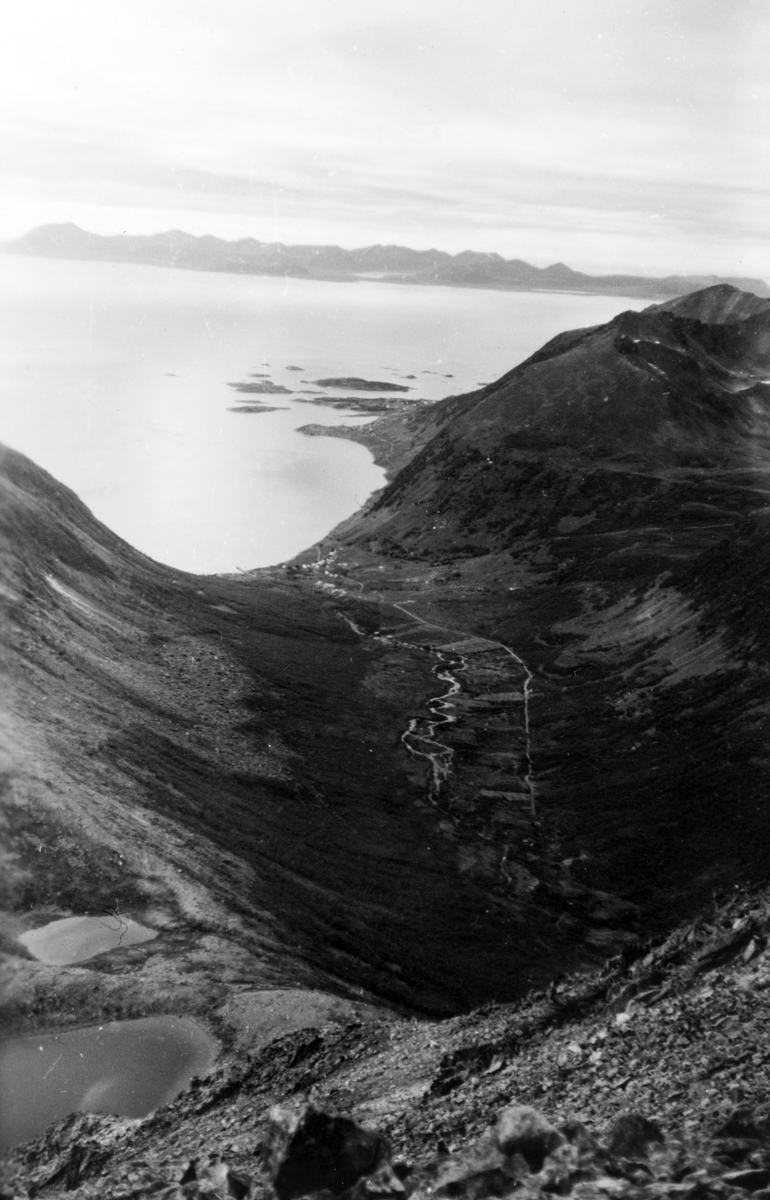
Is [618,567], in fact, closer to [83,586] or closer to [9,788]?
[83,586]

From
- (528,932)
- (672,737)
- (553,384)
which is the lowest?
(528,932)

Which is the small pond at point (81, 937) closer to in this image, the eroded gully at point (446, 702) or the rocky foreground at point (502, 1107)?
the rocky foreground at point (502, 1107)

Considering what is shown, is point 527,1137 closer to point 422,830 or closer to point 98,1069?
point 98,1069

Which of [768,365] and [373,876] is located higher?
[768,365]

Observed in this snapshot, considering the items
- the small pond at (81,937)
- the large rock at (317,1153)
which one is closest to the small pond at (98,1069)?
the small pond at (81,937)

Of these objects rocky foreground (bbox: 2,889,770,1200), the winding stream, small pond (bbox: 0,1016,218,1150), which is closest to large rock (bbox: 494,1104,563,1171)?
rocky foreground (bbox: 2,889,770,1200)

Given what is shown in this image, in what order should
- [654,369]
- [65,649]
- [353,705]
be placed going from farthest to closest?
1. [654,369]
2. [353,705]
3. [65,649]

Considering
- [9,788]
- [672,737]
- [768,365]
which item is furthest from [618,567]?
[768,365]

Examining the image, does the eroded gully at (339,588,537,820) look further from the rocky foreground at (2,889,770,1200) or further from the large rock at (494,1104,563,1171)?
the large rock at (494,1104,563,1171)
